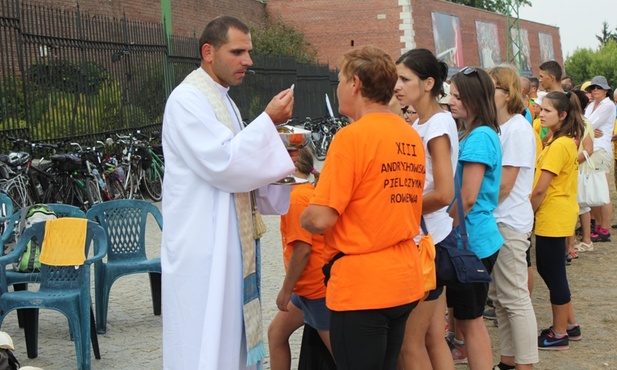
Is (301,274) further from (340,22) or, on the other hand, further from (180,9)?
(340,22)

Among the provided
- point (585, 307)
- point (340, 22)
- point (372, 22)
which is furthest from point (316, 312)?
point (340, 22)

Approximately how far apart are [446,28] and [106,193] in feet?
128

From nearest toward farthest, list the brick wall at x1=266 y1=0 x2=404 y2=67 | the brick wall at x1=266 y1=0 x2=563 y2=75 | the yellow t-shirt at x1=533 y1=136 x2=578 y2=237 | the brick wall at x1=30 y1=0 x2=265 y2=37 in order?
the yellow t-shirt at x1=533 y1=136 x2=578 y2=237, the brick wall at x1=30 y1=0 x2=265 y2=37, the brick wall at x1=266 y1=0 x2=563 y2=75, the brick wall at x1=266 y1=0 x2=404 y2=67

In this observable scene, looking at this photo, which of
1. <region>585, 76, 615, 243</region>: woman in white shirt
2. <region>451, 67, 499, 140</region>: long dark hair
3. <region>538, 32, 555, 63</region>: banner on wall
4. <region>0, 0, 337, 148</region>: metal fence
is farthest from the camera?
<region>538, 32, 555, 63</region>: banner on wall

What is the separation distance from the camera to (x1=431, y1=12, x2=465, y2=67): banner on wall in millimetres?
48719

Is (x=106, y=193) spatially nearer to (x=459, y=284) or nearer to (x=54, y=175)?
(x=54, y=175)

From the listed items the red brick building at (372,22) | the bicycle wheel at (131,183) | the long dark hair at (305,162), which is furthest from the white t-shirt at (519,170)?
the red brick building at (372,22)

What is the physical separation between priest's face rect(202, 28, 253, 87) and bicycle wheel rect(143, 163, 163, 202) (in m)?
11.7

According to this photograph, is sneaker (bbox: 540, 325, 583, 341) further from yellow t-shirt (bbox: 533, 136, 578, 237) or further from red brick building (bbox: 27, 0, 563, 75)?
red brick building (bbox: 27, 0, 563, 75)

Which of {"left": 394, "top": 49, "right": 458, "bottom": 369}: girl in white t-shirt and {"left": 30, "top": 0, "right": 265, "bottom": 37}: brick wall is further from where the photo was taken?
{"left": 30, "top": 0, "right": 265, "bottom": 37}: brick wall

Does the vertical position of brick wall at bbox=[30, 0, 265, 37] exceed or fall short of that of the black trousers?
it exceeds it

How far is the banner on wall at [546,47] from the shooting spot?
67.6 m

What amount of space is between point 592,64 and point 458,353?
56.2 m

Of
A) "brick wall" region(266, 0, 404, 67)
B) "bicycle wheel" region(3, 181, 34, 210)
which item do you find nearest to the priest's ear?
"bicycle wheel" region(3, 181, 34, 210)
